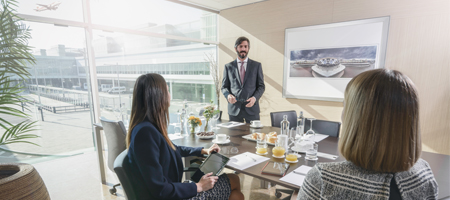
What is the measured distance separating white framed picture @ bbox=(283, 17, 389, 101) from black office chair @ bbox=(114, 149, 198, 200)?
3.71 m

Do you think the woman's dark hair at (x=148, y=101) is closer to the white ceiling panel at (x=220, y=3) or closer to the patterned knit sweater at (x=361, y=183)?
the patterned knit sweater at (x=361, y=183)

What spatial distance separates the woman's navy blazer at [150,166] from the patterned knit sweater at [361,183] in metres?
0.76

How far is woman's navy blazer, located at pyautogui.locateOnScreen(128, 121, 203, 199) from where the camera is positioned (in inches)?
48.7

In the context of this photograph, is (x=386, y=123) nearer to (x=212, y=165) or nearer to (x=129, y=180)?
(x=212, y=165)

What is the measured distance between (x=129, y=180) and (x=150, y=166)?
0.41 feet

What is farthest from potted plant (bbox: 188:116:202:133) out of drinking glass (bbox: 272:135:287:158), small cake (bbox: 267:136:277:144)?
drinking glass (bbox: 272:135:287:158)

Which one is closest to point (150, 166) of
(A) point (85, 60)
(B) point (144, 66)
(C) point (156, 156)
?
(C) point (156, 156)

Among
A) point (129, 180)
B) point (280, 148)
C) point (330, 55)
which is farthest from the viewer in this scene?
point (330, 55)

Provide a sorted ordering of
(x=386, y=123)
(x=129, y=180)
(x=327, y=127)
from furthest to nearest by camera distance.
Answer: (x=327, y=127) → (x=129, y=180) → (x=386, y=123)

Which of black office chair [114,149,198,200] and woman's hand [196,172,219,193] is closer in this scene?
black office chair [114,149,198,200]

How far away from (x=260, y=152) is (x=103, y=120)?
1.70 metres

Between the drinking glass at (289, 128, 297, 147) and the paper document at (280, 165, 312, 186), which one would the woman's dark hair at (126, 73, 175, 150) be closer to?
the paper document at (280, 165, 312, 186)

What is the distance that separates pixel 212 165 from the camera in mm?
1587

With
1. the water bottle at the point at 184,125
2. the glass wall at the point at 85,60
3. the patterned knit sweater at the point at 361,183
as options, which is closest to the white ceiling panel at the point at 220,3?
the glass wall at the point at 85,60
